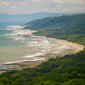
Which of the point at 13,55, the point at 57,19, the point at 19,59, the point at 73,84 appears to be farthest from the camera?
the point at 57,19

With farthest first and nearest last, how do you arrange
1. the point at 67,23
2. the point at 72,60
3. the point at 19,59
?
the point at 67,23
the point at 19,59
the point at 72,60

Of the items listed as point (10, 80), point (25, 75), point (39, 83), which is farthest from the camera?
point (25, 75)

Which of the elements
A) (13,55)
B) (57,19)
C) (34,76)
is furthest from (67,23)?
(34,76)

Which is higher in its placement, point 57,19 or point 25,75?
point 57,19

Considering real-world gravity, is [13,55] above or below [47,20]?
below

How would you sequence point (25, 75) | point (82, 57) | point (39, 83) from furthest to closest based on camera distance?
point (82, 57) < point (25, 75) < point (39, 83)

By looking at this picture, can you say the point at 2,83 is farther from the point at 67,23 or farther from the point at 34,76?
the point at 67,23

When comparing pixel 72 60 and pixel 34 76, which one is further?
pixel 72 60

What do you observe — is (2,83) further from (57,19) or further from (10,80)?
(57,19)

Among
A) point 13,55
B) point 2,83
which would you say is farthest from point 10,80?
point 13,55
